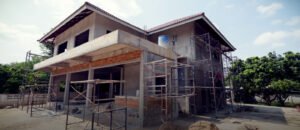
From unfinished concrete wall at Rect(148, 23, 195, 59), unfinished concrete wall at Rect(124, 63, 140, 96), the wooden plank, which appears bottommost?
unfinished concrete wall at Rect(124, 63, 140, 96)

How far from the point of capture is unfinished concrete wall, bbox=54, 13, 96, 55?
979 cm

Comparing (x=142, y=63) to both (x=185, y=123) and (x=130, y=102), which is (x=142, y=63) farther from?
(x=185, y=123)

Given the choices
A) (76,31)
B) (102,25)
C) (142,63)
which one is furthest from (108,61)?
(76,31)

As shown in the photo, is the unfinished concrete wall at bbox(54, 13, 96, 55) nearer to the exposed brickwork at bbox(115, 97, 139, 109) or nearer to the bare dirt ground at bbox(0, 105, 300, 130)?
the exposed brickwork at bbox(115, 97, 139, 109)

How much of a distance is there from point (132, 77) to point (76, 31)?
6.09 m

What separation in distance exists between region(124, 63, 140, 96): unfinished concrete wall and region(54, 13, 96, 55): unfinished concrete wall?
3.47 m

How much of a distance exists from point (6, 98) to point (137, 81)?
1298 centimetres

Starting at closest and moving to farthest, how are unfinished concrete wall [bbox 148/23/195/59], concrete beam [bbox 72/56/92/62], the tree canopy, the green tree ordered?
concrete beam [bbox 72/56/92/62]
unfinished concrete wall [bbox 148/23/195/59]
the green tree
the tree canopy

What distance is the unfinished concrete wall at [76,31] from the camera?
385 inches

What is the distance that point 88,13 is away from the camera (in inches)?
396

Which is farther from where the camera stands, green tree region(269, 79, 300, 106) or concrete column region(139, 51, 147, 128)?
green tree region(269, 79, 300, 106)

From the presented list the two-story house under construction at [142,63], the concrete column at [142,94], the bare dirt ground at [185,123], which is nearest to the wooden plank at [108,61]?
the two-story house under construction at [142,63]

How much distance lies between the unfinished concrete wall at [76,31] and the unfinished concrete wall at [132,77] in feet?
11.4

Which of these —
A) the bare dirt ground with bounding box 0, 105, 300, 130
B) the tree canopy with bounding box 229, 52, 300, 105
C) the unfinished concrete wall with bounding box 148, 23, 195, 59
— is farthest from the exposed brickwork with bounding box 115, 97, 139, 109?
the tree canopy with bounding box 229, 52, 300, 105
